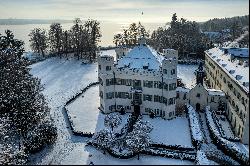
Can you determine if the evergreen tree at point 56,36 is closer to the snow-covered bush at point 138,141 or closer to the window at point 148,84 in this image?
the window at point 148,84

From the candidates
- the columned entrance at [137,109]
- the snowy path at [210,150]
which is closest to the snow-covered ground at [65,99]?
the snowy path at [210,150]

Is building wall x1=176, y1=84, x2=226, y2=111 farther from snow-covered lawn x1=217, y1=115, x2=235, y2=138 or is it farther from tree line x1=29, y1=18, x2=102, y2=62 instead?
tree line x1=29, y1=18, x2=102, y2=62

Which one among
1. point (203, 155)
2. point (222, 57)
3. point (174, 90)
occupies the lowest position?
point (203, 155)

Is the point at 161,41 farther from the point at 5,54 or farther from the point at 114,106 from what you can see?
the point at 5,54

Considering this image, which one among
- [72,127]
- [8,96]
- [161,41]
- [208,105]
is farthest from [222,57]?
[161,41]

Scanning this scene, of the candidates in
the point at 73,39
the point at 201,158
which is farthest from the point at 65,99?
the point at 73,39

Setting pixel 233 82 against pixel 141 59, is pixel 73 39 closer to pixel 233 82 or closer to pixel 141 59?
pixel 141 59
